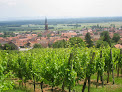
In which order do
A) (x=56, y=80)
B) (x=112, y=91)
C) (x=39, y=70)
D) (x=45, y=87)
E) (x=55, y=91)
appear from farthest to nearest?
(x=45, y=87)
(x=55, y=91)
(x=112, y=91)
(x=39, y=70)
(x=56, y=80)

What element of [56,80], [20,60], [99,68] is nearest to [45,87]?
[20,60]

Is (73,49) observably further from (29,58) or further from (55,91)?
(55,91)

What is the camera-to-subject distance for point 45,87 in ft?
48.0

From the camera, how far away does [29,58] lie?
12.3m

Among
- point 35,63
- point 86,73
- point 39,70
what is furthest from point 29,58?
point 86,73

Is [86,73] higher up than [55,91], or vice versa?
[86,73]

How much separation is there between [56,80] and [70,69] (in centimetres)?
156

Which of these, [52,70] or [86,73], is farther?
[86,73]

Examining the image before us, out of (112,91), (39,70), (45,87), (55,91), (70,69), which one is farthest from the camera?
(45,87)

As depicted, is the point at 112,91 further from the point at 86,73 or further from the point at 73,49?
the point at 73,49

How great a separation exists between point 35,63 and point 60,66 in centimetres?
261

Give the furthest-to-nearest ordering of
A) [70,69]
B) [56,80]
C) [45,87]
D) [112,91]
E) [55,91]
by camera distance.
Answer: [45,87], [55,91], [112,91], [56,80], [70,69]

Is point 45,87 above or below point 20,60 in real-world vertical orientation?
below

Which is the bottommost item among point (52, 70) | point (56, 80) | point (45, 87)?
point (45, 87)
